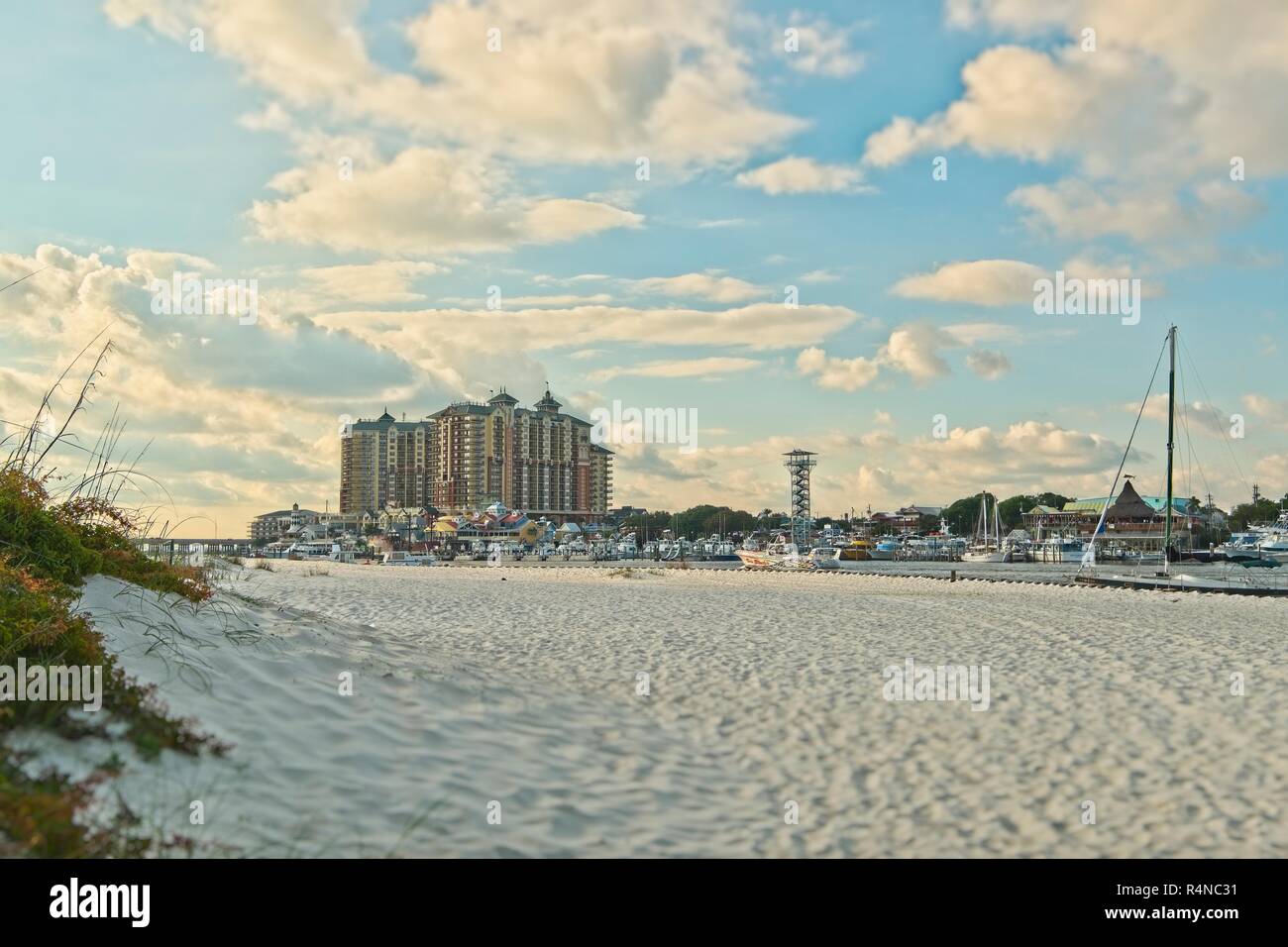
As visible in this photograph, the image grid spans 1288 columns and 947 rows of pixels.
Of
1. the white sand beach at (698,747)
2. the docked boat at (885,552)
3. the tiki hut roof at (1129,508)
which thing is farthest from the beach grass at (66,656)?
the tiki hut roof at (1129,508)

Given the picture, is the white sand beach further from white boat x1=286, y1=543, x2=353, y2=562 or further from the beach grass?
white boat x1=286, y1=543, x2=353, y2=562

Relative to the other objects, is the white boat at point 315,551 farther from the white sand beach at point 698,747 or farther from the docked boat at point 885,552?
the white sand beach at point 698,747

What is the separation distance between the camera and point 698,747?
9469mm

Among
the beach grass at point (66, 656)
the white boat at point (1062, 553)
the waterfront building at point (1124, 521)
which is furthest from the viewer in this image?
the waterfront building at point (1124, 521)

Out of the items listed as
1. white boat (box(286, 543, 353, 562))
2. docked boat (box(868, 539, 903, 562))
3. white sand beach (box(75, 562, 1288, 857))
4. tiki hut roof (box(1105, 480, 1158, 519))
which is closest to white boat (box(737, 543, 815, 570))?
docked boat (box(868, 539, 903, 562))

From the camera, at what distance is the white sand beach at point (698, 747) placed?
688cm

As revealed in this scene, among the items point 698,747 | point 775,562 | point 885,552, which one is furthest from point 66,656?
point 885,552

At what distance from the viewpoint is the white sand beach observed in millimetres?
6883

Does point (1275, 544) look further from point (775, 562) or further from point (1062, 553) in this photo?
point (775, 562)

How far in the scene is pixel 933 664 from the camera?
14430 millimetres

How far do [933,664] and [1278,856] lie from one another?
298 inches

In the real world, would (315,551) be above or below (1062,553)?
below
